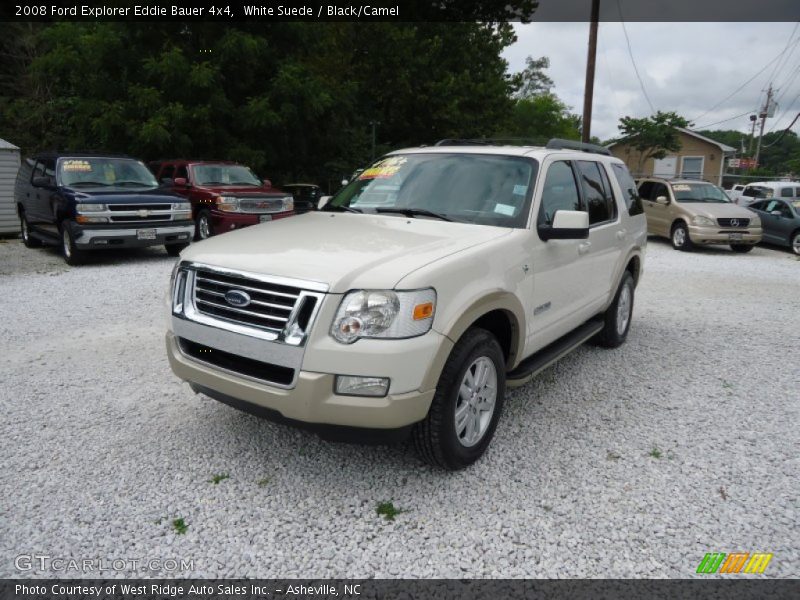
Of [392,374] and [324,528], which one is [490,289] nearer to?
[392,374]

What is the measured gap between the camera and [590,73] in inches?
734

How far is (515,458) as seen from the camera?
356 cm

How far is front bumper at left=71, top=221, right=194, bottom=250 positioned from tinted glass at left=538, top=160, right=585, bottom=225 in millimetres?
7985

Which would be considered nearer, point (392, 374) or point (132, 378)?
point (392, 374)

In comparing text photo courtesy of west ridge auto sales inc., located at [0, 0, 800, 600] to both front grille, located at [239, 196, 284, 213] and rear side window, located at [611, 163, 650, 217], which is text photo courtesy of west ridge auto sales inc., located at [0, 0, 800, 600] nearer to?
rear side window, located at [611, 163, 650, 217]

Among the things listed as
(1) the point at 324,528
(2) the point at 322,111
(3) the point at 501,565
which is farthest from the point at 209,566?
(2) the point at 322,111

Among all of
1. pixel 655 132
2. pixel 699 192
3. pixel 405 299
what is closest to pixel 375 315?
pixel 405 299

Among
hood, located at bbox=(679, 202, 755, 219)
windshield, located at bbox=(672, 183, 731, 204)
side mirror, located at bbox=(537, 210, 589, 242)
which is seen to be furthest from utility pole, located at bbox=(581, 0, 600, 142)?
side mirror, located at bbox=(537, 210, 589, 242)

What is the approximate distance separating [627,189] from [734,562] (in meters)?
3.96

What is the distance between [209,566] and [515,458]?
1837mm

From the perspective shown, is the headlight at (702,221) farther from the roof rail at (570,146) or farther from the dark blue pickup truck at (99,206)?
the dark blue pickup truck at (99,206)

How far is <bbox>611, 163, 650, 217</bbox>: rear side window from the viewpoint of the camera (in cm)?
564

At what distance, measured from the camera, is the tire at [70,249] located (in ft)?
32.3

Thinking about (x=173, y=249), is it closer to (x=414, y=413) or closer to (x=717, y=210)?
(x=414, y=413)
